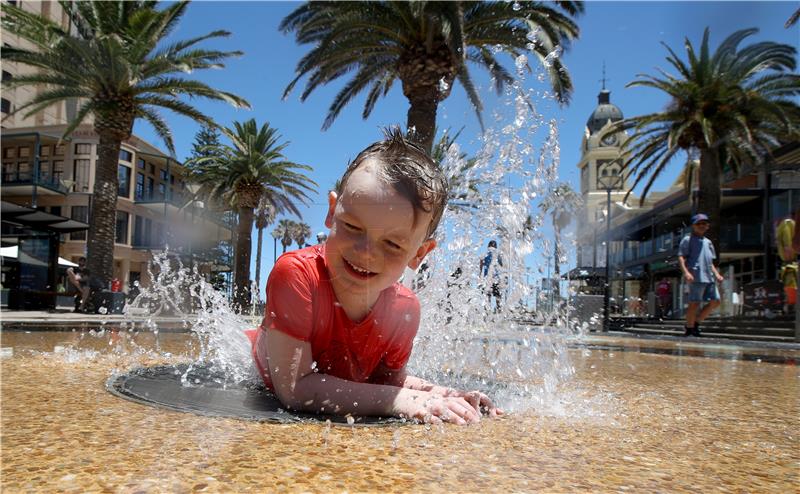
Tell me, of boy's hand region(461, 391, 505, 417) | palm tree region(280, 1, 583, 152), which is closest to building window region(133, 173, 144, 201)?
palm tree region(280, 1, 583, 152)

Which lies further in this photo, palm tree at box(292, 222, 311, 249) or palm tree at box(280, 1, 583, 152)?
palm tree at box(280, 1, 583, 152)

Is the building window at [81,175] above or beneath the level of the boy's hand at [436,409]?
above

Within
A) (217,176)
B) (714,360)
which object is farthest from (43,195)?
(714,360)

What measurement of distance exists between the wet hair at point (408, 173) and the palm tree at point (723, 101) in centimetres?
1769

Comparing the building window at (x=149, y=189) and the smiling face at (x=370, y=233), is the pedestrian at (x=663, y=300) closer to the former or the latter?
the smiling face at (x=370, y=233)

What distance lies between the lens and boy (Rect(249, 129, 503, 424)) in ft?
5.63

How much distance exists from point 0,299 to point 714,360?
73.6ft

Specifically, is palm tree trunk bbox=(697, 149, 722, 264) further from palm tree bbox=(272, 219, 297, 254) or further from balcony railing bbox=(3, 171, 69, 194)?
balcony railing bbox=(3, 171, 69, 194)

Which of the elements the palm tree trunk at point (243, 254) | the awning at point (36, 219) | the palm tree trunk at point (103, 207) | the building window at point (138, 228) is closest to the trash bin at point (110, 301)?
the palm tree trunk at point (103, 207)

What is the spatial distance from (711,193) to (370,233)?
1857 centimetres

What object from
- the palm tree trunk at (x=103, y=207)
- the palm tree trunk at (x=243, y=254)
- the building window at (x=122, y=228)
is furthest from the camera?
the building window at (x=122, y=228)

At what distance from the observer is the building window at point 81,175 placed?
36312 mm

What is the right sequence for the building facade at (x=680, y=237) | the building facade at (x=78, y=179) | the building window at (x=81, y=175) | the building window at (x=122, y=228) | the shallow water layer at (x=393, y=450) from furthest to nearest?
1. the building window at (x=122, y=228)
2. the building window at (x=81, y=175)
3. the building facade at (x=78, y=179)
4. the building facade at (x=680, y=237)
5. the shallow water layer at (x=393, y=450)

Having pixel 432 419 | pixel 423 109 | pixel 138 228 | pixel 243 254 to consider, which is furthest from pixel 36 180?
pixel 432 419
